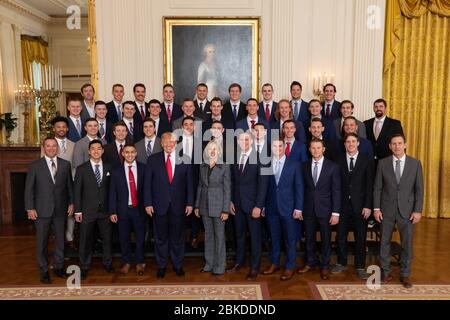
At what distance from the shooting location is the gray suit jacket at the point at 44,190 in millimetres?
4512

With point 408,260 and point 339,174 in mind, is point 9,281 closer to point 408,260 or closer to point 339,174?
point 339,174

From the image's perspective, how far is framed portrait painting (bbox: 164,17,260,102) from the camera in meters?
7.19

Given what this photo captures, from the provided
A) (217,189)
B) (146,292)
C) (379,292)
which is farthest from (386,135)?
(146,292)

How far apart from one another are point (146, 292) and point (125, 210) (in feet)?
3.10

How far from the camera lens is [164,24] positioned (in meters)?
7.18

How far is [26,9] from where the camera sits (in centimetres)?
1103

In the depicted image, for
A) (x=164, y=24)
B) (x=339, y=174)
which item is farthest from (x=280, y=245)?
(x=164, y=24)

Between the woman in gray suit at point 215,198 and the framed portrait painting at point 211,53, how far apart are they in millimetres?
2928

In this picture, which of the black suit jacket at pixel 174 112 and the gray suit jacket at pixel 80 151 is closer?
the gray suit jacket at pixel 80 151

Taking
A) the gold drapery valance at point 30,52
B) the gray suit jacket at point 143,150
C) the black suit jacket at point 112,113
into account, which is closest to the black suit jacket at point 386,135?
the gray suit jacket at point 143,150

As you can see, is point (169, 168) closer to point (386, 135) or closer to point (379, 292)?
point (379, 292)

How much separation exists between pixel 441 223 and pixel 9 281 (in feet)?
21.9

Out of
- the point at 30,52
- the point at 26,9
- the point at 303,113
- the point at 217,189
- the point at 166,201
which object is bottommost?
the point at 166,201

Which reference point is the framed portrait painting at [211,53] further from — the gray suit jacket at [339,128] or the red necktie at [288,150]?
the red necktie at [288,150]
